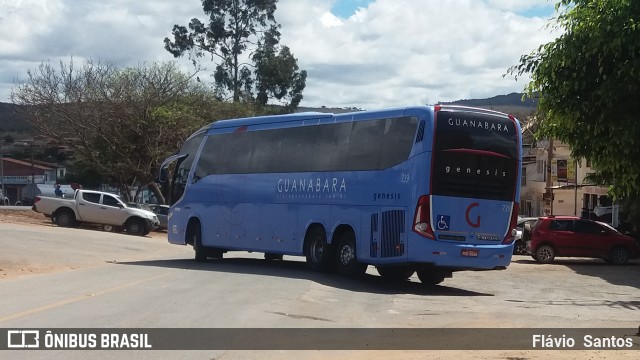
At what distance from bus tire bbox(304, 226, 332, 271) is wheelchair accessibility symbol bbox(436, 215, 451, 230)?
3661 millimetres

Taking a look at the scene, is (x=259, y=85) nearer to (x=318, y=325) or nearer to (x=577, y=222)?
(x=577, y=222)

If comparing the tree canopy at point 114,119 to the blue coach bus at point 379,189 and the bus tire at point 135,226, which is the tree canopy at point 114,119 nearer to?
the bus tire at point 135,226

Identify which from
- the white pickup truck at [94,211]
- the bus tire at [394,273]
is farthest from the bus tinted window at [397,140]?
the white pickup truck at [94,211]

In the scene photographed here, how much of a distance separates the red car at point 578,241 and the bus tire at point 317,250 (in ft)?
41.8

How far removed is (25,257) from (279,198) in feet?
25.3

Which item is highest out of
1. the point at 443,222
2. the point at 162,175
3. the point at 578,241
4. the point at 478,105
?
the point at 478,105

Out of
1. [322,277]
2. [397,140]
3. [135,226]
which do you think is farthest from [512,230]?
[135,226]

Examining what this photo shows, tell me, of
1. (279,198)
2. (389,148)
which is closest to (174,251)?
(279,198)

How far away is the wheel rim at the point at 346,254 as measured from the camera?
20.4m

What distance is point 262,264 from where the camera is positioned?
26188 millimetres

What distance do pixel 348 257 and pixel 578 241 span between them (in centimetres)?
1405

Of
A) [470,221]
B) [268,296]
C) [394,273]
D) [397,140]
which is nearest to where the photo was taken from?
[268,296]

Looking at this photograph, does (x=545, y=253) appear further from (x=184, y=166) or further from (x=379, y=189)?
(x=379, y=189)

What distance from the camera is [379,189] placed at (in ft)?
64.0
